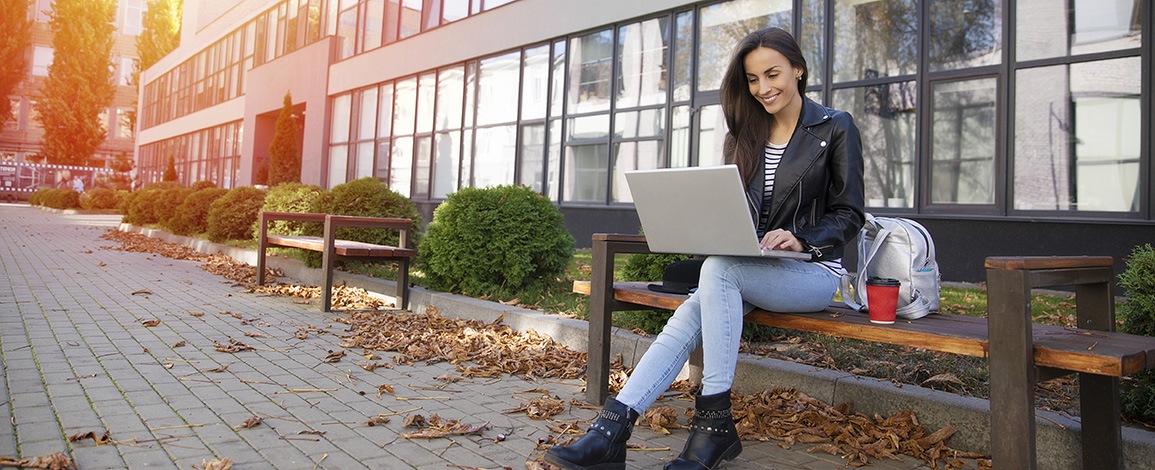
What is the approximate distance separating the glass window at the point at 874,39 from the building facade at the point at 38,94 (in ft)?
162

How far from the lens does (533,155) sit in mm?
15594

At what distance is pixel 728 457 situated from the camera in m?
2.84

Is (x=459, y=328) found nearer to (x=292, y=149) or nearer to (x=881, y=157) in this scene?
(x=881, y=157)

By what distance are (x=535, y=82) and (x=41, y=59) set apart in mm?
49428

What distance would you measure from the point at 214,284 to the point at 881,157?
326 inches

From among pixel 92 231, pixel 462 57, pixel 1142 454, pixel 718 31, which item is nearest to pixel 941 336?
pixel 1142 454

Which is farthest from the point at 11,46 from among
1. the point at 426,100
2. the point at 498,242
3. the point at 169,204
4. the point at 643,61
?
the point at 498,242

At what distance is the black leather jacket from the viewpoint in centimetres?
298

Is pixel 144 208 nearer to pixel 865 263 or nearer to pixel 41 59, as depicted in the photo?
pixel 865 263

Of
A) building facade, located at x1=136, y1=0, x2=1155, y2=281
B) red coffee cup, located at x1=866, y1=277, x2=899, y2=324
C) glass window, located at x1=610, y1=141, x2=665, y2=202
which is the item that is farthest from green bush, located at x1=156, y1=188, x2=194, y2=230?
red coffee cup, located at x1=866, y1=277, x2=899, y2=324

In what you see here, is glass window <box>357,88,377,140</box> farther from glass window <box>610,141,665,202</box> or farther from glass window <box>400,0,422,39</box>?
glass window <box>610,141,665,202</box>

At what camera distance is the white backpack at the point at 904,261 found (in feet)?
9.22

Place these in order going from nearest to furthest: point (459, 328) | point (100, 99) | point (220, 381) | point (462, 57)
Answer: point (220, 381), point (459, 328), point (462, 57), point (100, 99)

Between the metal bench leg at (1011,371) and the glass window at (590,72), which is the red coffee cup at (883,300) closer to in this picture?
the metal bench leg at (1011,371)
